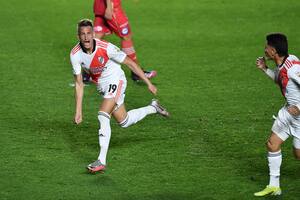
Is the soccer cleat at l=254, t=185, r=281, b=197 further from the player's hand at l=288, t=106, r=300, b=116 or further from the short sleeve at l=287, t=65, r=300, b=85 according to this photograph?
the short sleeve at l=287, t=65, r=300, b=85

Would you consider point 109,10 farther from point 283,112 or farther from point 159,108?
point 283,112

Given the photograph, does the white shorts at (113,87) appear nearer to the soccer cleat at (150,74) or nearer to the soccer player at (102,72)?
the soccer player at (102,72)

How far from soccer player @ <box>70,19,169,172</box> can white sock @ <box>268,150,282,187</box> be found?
188 centimetres

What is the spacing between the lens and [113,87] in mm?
10234

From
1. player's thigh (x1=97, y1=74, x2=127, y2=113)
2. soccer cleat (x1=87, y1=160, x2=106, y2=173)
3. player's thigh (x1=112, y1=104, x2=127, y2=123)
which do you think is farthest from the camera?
player's thigh (x1=112, y1=104, x2=127, y2=123)

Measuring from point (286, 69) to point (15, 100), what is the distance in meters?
5.61

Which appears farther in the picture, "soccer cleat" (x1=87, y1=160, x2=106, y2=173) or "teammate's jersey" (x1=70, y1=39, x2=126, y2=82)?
"teammate's jersey" (x1=70, y1=39, x2=126, y2=82)

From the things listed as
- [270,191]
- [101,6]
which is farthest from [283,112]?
[101,6]

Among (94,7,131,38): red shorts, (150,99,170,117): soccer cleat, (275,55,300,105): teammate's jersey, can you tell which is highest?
(275,55,300,105): teammate's jersey

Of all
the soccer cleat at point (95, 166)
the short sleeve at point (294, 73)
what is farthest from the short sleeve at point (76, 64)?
the short sleeve at point (294, 73)

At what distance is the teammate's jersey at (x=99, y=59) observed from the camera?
10.1 m

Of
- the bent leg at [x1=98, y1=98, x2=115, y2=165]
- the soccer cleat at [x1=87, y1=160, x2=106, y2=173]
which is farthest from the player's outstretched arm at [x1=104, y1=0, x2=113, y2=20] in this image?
the soccer cleat at [x1=87, y1=160, x2=106, y2=173]

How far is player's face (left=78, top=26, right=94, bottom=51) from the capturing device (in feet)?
31.9

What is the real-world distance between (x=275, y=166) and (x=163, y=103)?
13.9 ft
